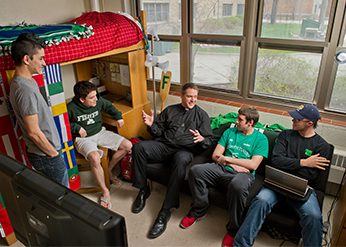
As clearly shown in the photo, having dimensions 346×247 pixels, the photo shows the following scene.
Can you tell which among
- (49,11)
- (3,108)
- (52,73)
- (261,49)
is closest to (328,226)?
(261,49)

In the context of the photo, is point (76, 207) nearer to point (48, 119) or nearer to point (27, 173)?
point (27, 173)

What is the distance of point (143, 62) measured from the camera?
302 cm

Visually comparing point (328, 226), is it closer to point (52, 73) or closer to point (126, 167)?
point (126, 167)

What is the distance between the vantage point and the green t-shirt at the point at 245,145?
2215 mm

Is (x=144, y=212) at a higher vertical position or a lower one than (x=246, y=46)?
lower

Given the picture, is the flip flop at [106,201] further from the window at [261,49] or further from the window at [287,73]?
the window at [287,73]

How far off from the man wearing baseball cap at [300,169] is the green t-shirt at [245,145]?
0.10m

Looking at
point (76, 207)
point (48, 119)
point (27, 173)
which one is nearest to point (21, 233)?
point (27, 173)

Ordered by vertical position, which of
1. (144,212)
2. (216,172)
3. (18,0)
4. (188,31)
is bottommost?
(144,212)

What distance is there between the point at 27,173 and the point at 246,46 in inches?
99.6

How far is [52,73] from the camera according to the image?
2.15 m

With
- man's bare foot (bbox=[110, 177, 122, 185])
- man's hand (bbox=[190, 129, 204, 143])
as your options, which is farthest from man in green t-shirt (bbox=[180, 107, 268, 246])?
man's bare foot (bbox=[110, 177, 122, 185])

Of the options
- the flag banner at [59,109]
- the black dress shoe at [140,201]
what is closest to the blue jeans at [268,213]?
the black dress shoe at [140,201]

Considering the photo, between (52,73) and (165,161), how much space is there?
123 centimetres
